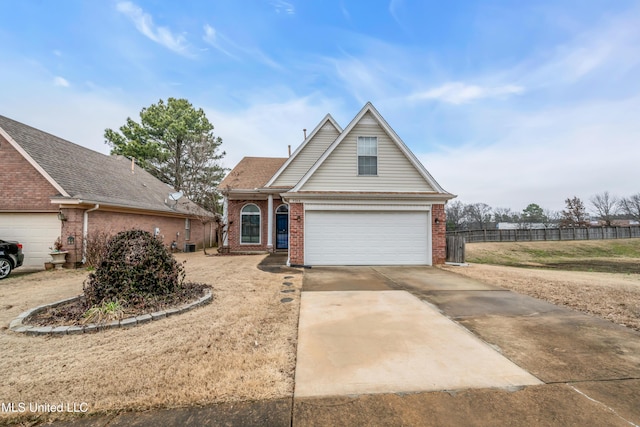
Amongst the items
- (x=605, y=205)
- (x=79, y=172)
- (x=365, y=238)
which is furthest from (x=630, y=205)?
(x=79, y=172)

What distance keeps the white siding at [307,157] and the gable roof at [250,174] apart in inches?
70.1

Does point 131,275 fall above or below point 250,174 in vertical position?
below

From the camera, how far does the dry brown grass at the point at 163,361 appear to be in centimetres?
237

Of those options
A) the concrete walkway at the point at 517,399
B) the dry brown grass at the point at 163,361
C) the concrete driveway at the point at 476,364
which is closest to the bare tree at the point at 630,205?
the concrete driveway at the point at 476,364

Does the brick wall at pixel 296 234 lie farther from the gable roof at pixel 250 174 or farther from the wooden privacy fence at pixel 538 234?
the wooden privacy fence at pixel 538 234

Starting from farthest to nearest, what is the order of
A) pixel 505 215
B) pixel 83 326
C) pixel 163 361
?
pixel 505 215, pixel 83 326, pixel 163 361

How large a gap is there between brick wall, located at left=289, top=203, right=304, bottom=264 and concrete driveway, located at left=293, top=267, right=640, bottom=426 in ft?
14.9

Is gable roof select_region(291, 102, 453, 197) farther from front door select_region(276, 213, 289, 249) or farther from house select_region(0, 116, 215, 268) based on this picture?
house select_region(0, 116, 215, 268)

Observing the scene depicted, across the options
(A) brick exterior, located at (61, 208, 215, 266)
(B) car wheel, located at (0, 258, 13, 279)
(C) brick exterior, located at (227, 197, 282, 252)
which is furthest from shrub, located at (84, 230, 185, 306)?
(C) brick exterior, located at (227, 197, 282, 252)

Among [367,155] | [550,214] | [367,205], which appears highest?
[367,155]

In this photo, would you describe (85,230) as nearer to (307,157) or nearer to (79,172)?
(79,172)

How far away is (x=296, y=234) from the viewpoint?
10.1 meters

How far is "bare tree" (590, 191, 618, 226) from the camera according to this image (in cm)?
4397

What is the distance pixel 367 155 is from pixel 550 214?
6091 cm
